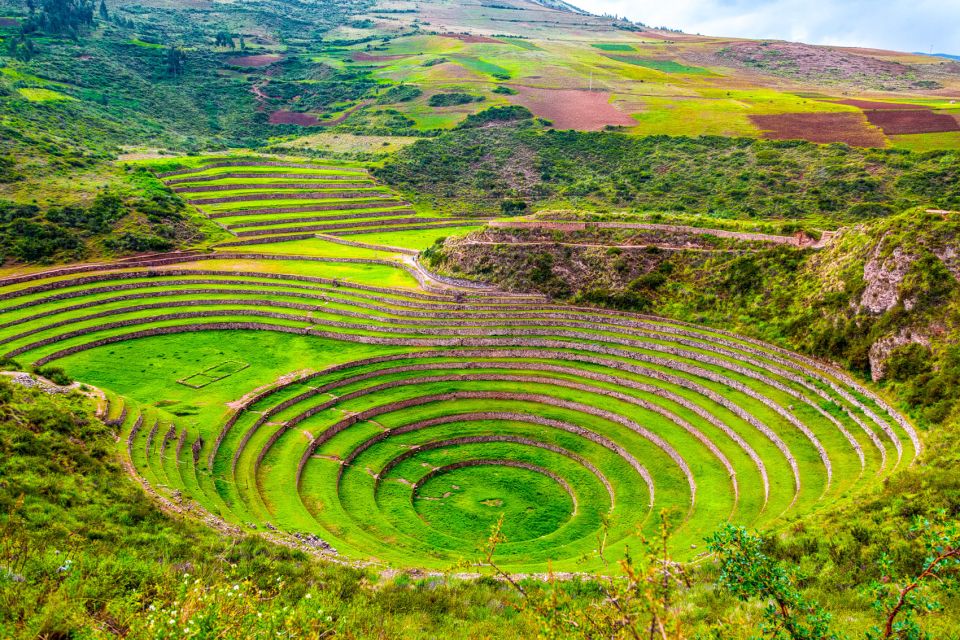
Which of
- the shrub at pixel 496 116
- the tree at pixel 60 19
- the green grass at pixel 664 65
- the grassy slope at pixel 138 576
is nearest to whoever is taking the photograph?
the grassy slope at pixel 138 576

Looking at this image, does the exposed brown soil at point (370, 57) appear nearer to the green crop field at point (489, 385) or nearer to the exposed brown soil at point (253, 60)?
the exposed brown soil at point (253, 60)

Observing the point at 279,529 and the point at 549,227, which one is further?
the point at 549,227

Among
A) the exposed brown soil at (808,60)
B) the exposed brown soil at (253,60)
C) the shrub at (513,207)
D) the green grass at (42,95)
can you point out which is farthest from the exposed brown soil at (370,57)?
the shrub at (513,207)

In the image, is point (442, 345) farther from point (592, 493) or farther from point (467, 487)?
point (592, 493)

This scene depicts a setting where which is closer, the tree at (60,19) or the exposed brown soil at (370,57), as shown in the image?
the tree at (60,19)

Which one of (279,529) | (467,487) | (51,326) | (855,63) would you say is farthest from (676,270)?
(855,63)

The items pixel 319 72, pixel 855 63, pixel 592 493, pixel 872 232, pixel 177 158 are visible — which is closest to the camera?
pixel 592 493

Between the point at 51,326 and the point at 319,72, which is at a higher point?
the point at 319,72
